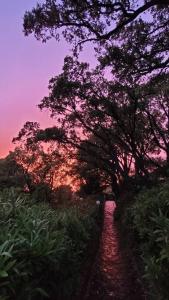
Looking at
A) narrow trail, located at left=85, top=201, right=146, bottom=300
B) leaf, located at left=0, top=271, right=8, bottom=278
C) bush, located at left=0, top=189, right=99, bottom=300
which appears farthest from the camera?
narrow trail, located at left=85, top=201, right=146, bottom=300

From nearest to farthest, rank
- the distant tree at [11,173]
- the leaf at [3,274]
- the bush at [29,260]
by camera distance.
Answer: the leaf at [3,274] < the bush at [29,260] < the distant tree at [11,173]

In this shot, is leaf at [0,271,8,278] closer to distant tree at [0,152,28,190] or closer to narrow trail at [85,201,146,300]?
narrow trail at [85,201,146,300]

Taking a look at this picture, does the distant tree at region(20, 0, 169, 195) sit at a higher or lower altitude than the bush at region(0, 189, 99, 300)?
higher

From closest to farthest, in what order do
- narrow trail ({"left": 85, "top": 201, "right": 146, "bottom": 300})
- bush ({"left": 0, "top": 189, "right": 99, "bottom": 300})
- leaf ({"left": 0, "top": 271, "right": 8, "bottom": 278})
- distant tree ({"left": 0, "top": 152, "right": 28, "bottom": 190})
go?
1. leaf ({"left": 0, "top": 271, "right": 8, "bottom": 278})
2. bush ({"left": 0, "top": 189, "right": 99, "bottom": 300})
3. narrow trail ({"left": 85, "top": 201, "right": 146, "bottom": 300})
4. distant tree ({"left": 0, "top": 152, "right": 28, "bottom": 190})

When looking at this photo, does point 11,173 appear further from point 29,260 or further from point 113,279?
point 29,260

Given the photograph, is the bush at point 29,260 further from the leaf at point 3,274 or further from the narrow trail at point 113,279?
the narrow trail at point 113,279

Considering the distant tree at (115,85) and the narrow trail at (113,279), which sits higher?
the distant tree at (115,85)

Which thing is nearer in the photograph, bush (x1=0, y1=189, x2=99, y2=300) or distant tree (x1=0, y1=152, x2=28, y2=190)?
bush (x1=0, y1=189, x2=99, y2=300)

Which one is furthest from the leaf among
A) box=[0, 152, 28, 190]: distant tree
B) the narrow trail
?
box=[0, 152, 28, 190]: distant tree

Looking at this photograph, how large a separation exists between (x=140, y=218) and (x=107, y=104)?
1222 cm

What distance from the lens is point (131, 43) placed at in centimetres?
1115

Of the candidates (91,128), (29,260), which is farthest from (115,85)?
(29,260)

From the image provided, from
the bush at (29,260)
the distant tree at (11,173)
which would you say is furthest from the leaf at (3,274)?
the distant tree at (11,173)

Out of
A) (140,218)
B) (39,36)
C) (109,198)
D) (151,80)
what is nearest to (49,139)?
(151,80)
